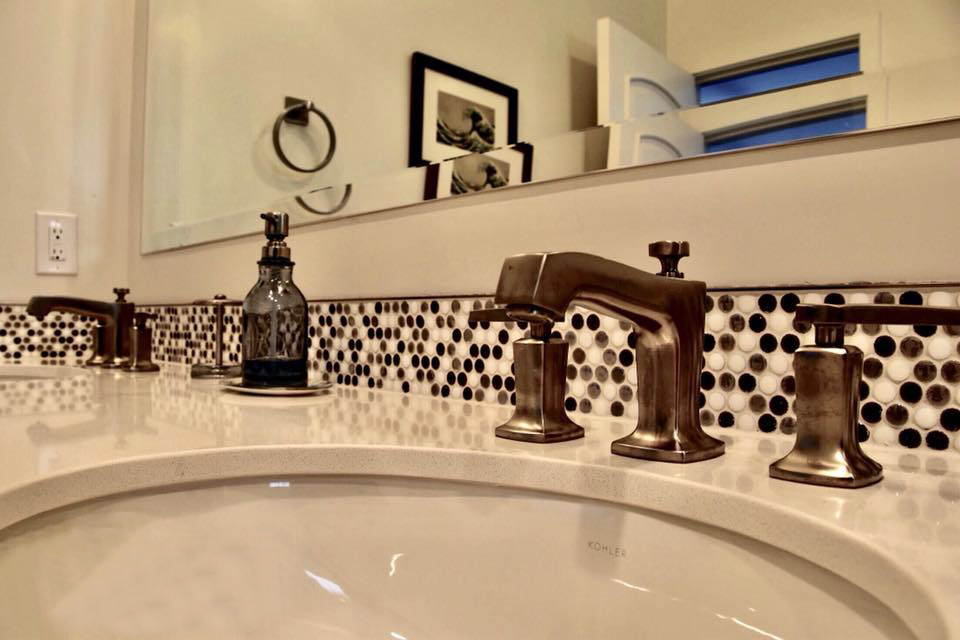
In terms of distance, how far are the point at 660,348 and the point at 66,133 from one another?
1548 mm

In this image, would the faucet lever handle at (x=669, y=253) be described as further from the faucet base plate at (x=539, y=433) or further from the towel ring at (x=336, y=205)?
the towel ring at (x=336, y=205)

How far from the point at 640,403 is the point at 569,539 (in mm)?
115

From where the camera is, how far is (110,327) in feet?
4.54

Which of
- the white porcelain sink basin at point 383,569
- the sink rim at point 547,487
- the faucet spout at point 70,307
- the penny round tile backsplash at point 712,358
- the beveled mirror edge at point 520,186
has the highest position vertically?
the beveled mirror edge at point 520,186

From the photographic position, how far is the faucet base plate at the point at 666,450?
1.70 feet

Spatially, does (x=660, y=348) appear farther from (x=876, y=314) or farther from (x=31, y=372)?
(x=31, y=372)

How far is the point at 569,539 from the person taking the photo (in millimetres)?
498

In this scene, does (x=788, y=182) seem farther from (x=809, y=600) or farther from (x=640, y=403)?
(x=809, y=600)

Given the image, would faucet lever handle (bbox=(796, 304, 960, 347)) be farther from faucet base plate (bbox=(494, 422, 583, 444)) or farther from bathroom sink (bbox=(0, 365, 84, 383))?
bathroom sink (bbox=(0, 365, 84, 383))

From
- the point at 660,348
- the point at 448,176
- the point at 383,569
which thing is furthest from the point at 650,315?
the point at 448,176

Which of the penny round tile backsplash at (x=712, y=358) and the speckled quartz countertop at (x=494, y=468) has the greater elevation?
the penny round tile backsplash at (x=712, y=358)

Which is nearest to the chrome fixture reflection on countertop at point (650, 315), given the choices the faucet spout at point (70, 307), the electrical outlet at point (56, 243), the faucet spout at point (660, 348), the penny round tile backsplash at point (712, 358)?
the faucet spout at point (660, 348)

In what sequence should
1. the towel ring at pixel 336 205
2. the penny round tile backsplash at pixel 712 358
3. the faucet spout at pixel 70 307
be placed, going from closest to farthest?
the penny round tile backsplash at pixel 712 358 → the towel ring at pixel 336 205 → the faucet spout at pixel 70 307

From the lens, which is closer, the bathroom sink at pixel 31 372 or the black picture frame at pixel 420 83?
the black picture frame at pixel 420 83
